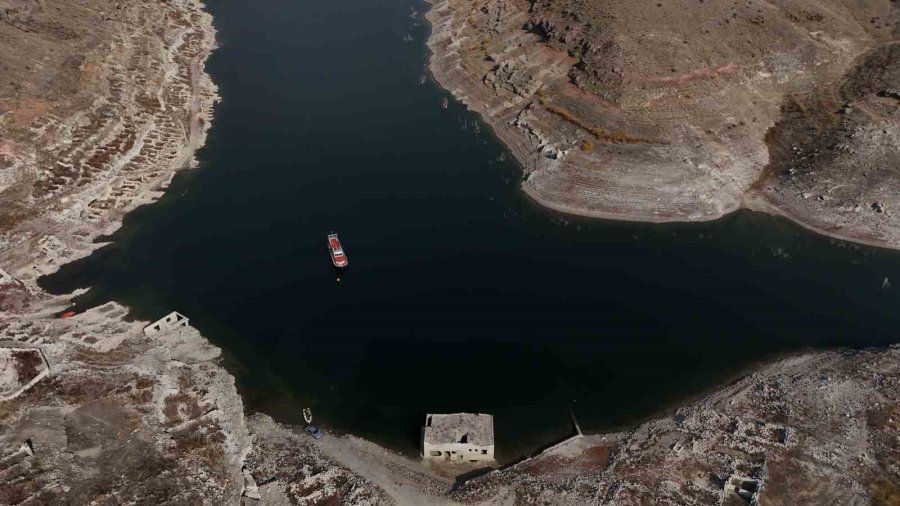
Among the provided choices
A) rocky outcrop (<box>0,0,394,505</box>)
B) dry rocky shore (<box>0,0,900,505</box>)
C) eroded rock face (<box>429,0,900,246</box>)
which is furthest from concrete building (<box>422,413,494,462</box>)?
eroded rock face (<box>429,0,900,246</box>)

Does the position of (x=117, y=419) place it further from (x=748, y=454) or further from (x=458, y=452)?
(x=748, y=454)

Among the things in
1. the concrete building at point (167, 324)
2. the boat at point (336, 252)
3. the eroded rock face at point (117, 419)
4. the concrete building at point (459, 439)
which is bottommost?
the concrete building at point (459, 439)

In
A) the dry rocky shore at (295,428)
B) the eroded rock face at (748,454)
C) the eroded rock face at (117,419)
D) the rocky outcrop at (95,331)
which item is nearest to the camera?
the eroded rock face at (117,419)

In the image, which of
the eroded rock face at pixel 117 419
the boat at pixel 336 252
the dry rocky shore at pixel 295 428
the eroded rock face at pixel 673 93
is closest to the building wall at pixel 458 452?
the dry rocky shore at pixel 295 428

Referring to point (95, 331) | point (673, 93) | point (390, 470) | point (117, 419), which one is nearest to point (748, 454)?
point (390, 470)

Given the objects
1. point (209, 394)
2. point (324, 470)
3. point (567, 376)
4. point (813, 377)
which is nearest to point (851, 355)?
point (813, 377)

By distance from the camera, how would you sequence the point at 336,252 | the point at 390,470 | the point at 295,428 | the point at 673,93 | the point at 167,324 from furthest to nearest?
the point at 673,93, the point at 336,252, the point at 167,324, the point at 295,428, the point at 390,470

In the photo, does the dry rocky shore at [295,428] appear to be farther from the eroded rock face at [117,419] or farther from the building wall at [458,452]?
the building wall at [458,452]

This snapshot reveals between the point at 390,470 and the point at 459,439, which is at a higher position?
the point at 459,439
